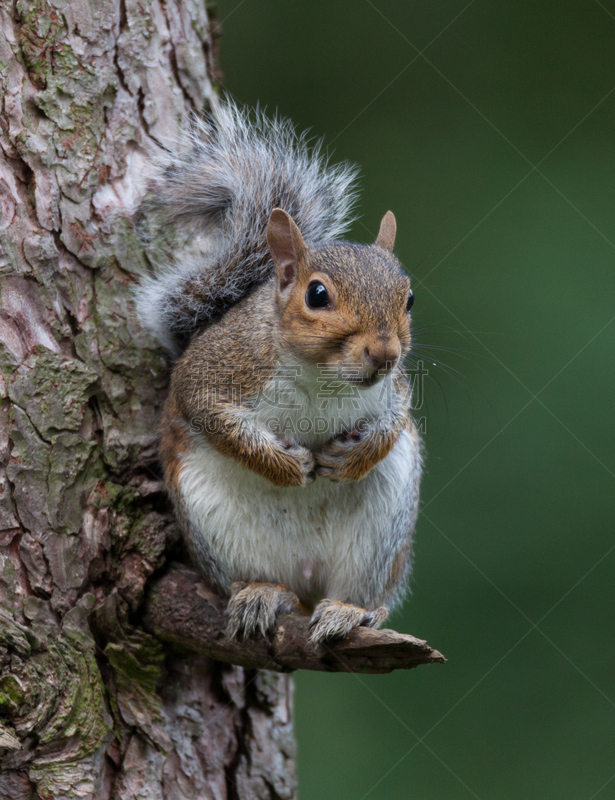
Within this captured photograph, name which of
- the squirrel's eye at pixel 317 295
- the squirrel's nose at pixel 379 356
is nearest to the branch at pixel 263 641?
the squirrel's nose at pixel 379 356

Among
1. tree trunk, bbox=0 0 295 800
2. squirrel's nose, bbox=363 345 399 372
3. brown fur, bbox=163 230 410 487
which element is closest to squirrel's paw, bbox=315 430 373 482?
brown fur, bbox=163 230 410 487

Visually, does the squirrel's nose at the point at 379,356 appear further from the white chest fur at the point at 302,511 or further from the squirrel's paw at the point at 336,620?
the squirrel's paw at the point at 336,620

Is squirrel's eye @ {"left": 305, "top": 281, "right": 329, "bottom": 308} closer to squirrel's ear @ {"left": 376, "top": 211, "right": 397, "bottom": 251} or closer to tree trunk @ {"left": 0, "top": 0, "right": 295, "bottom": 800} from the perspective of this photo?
squirrel's ear @ {"left": 376, "top": 211, "right": 397, "bottom": 251}

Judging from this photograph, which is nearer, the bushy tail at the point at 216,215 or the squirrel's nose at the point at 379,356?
the squirrel's nose at the point at 379,356

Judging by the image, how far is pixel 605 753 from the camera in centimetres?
237

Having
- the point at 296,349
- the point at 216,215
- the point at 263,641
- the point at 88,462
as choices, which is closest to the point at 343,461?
the point at 296,349

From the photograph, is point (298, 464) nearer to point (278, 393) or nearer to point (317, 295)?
point (278, 393)

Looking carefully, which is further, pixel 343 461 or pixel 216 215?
pixel 216 215

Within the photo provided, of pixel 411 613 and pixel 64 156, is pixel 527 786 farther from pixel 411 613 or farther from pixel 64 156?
pixel 64 156

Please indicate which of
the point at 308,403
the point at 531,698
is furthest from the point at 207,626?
the point at 531,698

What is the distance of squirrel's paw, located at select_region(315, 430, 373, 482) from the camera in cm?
145

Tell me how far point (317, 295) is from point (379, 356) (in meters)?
0.18

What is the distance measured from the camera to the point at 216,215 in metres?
1.68

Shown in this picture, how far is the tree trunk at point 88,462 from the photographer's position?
1367 millimetres
